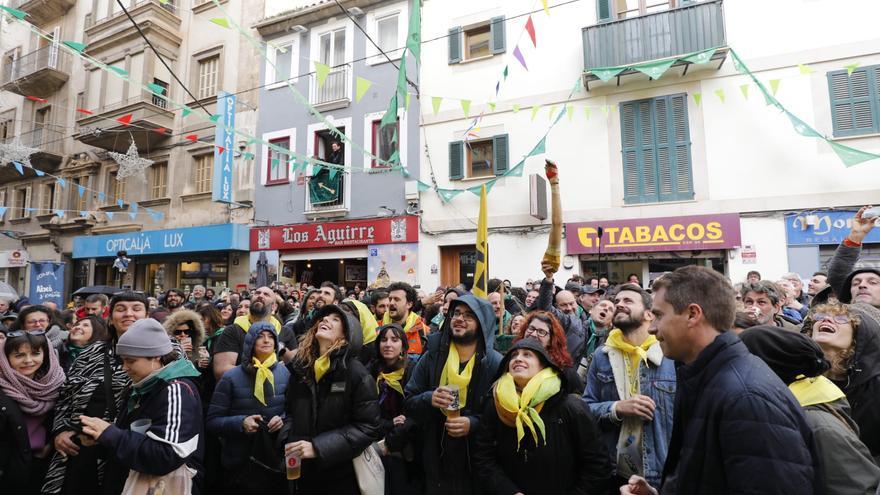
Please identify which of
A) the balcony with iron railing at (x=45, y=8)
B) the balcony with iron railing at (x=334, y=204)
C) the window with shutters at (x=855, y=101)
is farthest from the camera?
the balcony with iron railing at (x=45, y=8)

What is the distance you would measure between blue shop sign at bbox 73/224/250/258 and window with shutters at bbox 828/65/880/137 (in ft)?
52.6

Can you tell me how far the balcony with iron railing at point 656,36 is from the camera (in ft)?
33.6

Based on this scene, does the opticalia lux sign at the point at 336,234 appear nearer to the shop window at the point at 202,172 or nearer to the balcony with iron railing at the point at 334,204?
the balcony with iron railing at the point at 334,204

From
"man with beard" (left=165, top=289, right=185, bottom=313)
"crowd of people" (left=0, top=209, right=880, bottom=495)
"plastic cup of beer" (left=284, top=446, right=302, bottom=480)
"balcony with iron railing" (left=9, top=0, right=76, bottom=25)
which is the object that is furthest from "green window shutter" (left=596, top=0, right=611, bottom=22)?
"balcony with iron railing" (left=9, top=0, right=76, bottom=25)

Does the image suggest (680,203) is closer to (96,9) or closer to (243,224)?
(243,224)

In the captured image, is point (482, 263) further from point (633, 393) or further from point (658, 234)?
point (658, 234)

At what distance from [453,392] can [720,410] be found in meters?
1.65

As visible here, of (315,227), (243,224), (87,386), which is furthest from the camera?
(243,224)

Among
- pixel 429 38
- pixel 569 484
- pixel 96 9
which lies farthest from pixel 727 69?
pixel 96 9

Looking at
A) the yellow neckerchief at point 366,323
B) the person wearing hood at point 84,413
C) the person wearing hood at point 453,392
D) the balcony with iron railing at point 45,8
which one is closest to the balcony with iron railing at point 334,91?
the yellow neckerchief at point 366,323

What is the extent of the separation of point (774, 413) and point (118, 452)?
300 cm

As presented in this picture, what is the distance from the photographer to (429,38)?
541 inches

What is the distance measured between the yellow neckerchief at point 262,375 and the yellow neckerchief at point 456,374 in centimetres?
141

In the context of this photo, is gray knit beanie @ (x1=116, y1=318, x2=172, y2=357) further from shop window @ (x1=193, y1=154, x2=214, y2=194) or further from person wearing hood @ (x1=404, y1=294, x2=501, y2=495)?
shop window @ (x1=193, y1=154, x2=214, y2=194)
